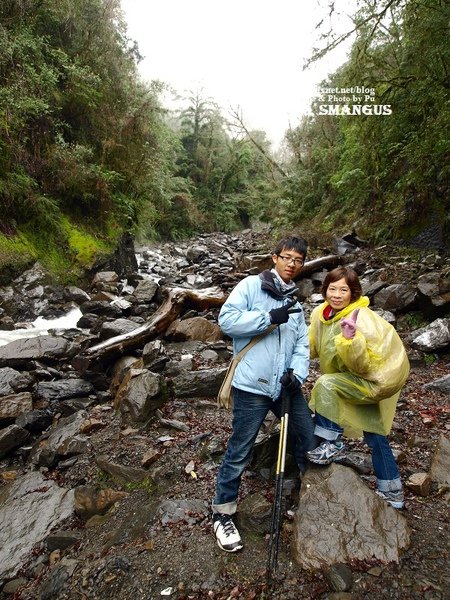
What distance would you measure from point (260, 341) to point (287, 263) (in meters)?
0.69

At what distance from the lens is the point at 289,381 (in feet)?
9.19

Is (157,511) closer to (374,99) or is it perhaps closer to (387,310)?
(387,310)

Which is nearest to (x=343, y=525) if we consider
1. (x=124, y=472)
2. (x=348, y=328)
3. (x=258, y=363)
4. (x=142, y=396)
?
(x=258, y=363)

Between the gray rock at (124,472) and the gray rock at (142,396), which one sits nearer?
the gray rock at (124,472)

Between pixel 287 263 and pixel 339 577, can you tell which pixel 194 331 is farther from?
pixel 339 577

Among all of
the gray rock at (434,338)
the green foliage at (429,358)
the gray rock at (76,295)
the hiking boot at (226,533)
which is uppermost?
the gray rock at (76,295)

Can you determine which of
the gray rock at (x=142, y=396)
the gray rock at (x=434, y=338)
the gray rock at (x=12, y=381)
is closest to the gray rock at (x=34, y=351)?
the gray rock at (x=12, y=381)

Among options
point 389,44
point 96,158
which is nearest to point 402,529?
point 389,44

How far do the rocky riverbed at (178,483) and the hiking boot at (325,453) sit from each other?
0.33 feet

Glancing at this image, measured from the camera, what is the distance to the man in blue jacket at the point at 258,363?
9.27 feet

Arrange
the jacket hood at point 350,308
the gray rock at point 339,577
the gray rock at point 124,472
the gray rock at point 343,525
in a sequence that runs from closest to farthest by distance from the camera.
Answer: the gray rock at point 339,577
the gray rock at point 343,525
the jacket hood at point 350,308
the gray rock at point 124,472

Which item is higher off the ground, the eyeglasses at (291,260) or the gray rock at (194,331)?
the eyeglasses at (291,260)

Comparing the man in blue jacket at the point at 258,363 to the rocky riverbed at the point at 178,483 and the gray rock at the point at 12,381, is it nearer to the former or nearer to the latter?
the rocky riverbed at the point at 178,483

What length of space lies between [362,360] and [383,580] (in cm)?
150
